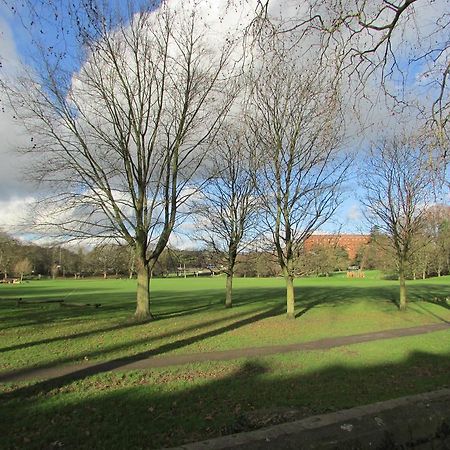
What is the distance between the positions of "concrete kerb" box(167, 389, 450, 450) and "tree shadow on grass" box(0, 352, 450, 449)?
793mm

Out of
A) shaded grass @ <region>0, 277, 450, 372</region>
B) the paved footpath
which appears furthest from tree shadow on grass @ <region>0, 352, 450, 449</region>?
shaded grass @ <region>0, 277, 450, 372</region>

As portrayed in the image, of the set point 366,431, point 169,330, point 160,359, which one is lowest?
point 160,359

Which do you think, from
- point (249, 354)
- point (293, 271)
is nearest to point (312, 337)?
point (249, 354)

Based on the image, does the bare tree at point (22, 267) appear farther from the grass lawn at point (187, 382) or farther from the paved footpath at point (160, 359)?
the paved footpath at point (160, 359)

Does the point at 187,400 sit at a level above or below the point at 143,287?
below

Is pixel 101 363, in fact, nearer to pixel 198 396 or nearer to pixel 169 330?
pixel 198 396

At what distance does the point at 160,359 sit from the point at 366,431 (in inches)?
316

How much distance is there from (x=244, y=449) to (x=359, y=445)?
913mm

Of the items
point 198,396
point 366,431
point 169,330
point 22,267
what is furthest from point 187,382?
point 22,267

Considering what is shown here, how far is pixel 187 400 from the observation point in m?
7.17

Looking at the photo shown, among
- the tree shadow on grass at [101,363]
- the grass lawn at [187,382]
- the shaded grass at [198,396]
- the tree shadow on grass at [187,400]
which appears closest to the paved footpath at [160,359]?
the tree shadow on grass at [101,363]

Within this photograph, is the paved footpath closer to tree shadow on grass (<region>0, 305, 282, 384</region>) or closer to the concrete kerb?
tree shadow on grass (<region>0, 305, 282, 384</region>)

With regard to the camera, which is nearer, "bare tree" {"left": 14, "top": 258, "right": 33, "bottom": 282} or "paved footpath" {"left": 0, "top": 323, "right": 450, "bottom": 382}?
"paved footpath" {"left": 0, "top": 323, "right": 450, "bottom": 382}

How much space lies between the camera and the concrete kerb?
3245 millimetres
